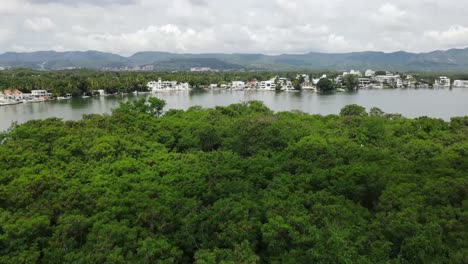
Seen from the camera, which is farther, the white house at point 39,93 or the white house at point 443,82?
the white house at point 443,82

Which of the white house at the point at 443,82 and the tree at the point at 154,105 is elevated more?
the white house at the point at 443,82

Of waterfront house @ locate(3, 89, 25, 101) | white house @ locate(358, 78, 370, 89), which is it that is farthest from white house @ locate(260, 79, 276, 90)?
waterfront house @ locate(3, 89, 25, 101)

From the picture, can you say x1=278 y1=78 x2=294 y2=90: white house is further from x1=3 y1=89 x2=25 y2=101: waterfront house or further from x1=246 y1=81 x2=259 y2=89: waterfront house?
x1=3 y1=89 x2=25 y2=101: waterfront house

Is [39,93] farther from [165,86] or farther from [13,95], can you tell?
[165,86]

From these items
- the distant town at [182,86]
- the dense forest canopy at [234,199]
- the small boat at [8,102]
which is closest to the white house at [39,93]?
the distant town at [182,86]

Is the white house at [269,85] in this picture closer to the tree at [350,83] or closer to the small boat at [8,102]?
the tree at [350,83]

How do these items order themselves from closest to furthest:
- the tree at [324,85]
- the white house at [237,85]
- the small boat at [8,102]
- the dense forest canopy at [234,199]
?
the dense forest canopy at [234,199]
the small boat at [8,102]
the tree at [324,85]
the white house at [237,85]

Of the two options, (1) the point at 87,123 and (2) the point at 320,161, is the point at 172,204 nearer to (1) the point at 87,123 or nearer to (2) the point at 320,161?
(2) the point at 320,161

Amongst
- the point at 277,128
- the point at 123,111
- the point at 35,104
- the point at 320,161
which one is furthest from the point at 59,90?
the point at 320,161

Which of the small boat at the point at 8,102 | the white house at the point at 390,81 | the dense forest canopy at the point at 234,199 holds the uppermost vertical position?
the white house at the point at 390,81
